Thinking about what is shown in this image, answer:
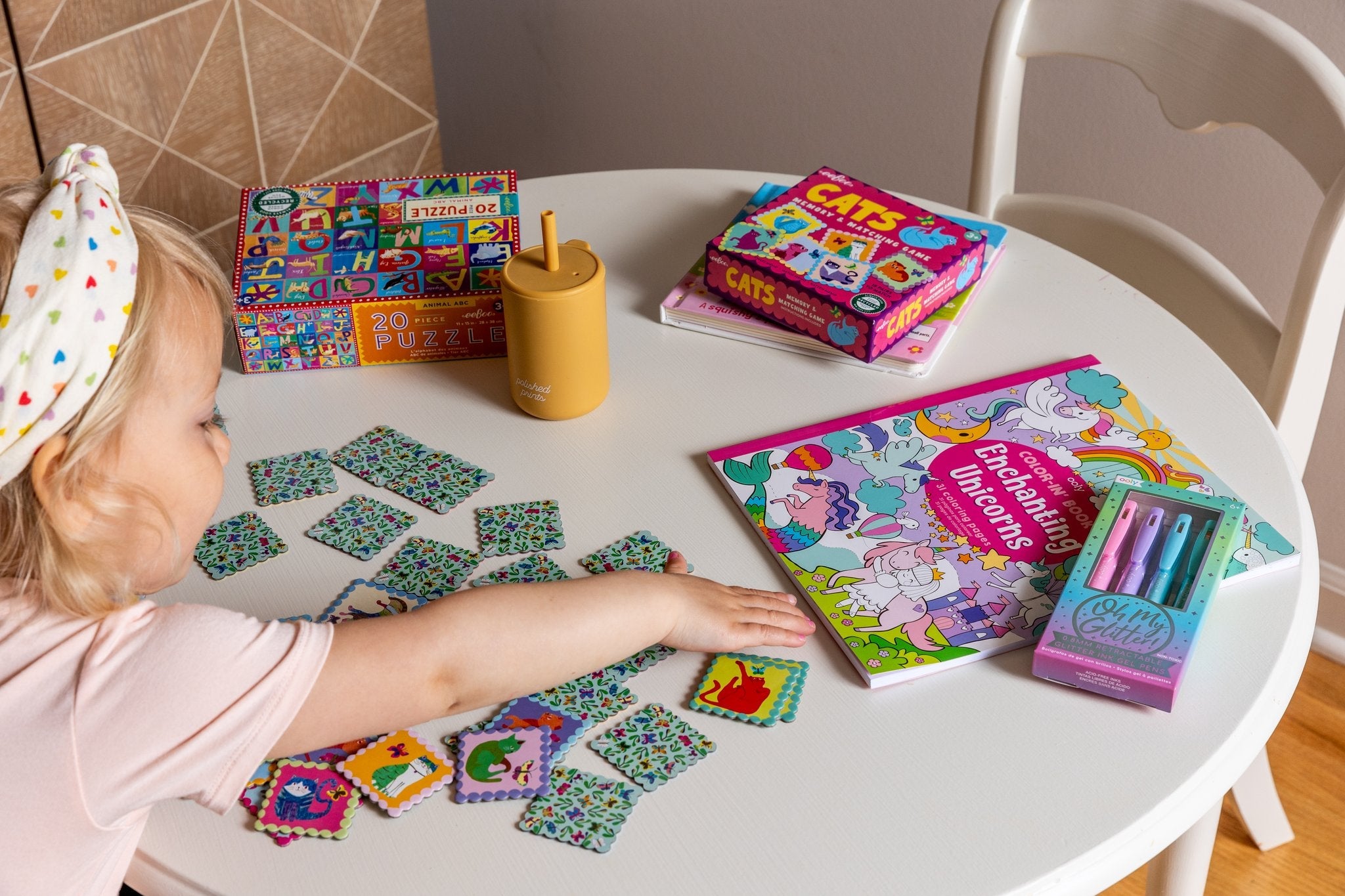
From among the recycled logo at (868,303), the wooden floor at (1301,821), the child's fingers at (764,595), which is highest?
the recycled logo at (868,303)

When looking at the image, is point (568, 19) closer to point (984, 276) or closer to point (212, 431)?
point (984, 276)

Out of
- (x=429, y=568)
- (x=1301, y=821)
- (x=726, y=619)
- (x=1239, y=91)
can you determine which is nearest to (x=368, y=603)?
(x=429, y=568)

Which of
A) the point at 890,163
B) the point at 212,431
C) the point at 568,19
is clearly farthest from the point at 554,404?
the point at 568,19

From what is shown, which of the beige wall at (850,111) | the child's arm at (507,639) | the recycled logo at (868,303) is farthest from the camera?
the beige wall at (850,111)

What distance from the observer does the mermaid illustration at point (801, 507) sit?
893 mm

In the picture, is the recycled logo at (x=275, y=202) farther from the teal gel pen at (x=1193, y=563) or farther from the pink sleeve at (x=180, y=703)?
the teal gel pen at (x=1193, y=563)

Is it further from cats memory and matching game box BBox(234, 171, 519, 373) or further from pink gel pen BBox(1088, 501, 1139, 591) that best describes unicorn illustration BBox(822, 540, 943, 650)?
cats memory and matching game box BBox(234, 171, 519, 373)

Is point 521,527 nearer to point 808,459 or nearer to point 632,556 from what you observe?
point 632,556

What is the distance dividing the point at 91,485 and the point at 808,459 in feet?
1.76

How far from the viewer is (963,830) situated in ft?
2.24

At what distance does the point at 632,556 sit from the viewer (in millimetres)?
878

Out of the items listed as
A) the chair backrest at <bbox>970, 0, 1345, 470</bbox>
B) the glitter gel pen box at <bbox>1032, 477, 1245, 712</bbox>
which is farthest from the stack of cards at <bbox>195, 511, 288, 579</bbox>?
the chair backrest at <bbox>970, 0, 1345, 470</bbox>

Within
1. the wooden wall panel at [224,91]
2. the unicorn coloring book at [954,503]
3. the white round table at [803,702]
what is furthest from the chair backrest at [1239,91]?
the wooden wall panel at [224,91]

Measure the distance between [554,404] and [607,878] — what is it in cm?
45
